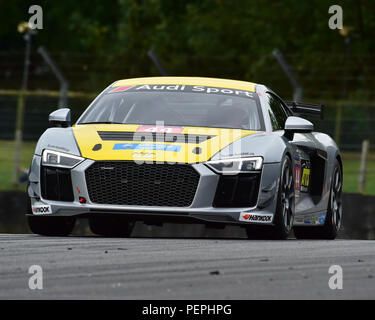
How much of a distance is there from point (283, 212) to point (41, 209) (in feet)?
6.41

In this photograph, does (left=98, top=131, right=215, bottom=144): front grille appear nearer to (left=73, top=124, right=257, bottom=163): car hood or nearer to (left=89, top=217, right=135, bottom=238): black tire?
(left=73, top=124, right=257, bottom=163): car hood

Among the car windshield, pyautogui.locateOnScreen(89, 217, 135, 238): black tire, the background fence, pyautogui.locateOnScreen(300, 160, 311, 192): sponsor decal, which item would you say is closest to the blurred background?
the background fence

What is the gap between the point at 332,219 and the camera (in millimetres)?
11820

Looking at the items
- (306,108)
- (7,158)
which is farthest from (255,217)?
(7,158)

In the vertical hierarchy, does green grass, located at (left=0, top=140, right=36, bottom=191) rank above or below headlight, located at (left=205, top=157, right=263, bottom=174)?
below

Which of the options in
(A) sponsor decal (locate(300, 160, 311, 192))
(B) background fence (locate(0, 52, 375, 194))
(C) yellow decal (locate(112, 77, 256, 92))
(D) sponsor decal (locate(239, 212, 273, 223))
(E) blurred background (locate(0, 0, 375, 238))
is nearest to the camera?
(D) sponsor decal (locate(239, 212, 273, 223))

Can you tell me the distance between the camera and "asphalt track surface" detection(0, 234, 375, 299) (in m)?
6.24

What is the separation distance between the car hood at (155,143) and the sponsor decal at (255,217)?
55 cm

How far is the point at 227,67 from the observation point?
47.1m

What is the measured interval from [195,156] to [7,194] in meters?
6.80

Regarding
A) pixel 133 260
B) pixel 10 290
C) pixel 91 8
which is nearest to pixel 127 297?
pixel 10 290

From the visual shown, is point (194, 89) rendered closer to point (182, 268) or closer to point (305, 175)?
point (305, 175)

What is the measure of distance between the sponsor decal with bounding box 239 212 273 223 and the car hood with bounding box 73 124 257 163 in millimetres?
546

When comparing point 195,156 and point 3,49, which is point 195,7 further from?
point 195,156
